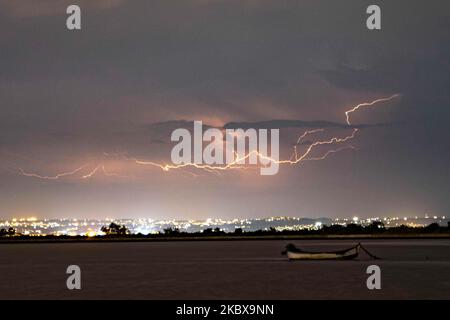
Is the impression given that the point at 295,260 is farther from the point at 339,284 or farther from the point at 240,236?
the point at 240,236

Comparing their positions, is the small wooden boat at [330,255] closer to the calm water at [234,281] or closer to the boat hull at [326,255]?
the boat hull at [326,255]

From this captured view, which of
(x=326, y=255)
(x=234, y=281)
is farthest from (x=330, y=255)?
(x=234, y=281)

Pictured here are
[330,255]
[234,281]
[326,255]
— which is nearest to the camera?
[234,281]

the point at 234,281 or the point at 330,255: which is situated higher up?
the point at 330,255

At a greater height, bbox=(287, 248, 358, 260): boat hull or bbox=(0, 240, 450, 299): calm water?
bbox=(287, 248, 358, 260): boat hull

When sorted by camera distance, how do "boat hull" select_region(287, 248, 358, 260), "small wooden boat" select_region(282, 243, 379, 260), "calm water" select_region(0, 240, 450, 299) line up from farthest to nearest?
"boat hull" select_region(287, 248, 358, 260) → "small wooden boat" select_region(282, 243, 379, 260) → "calm water" select_region(0, 240, 450, 299)

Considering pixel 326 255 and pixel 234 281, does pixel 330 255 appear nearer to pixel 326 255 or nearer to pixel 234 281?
pixel 326 255

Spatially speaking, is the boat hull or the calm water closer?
the calm water

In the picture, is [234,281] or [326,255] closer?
[234,281]

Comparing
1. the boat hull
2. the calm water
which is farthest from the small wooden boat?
the calm water

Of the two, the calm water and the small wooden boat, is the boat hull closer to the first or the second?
the small wooden boat
